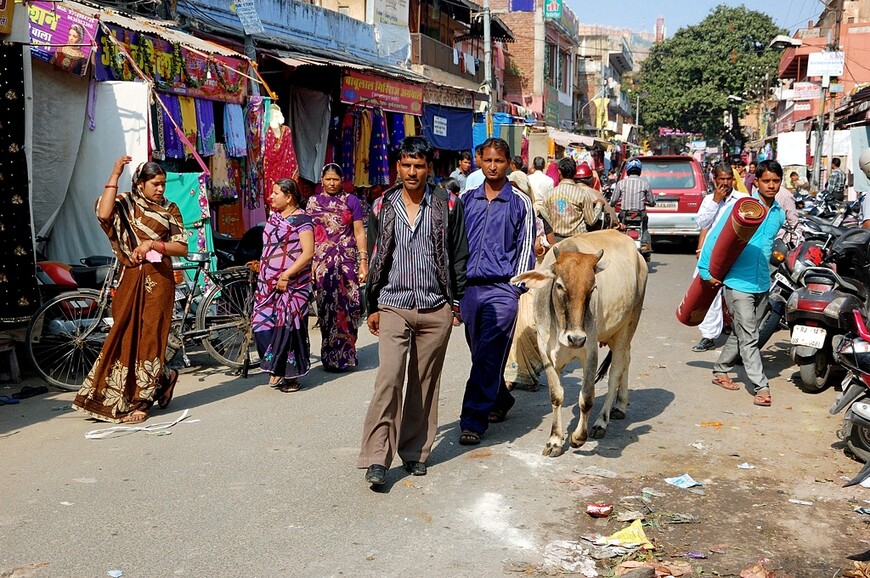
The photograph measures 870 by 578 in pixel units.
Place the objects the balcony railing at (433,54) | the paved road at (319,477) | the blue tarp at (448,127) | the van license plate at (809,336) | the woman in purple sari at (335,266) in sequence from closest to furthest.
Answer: the paved road at (319,477) < the van license plate at (809,336) < the woman in purple sari at (335,266) < the blue tarp at (448,127) < the balcony railing at (433,54)

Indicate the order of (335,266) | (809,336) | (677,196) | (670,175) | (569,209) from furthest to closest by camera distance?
(670,175) < (677,196) < (569,209) < (335,266) < (809,336)

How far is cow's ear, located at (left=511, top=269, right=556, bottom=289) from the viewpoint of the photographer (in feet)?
17.4

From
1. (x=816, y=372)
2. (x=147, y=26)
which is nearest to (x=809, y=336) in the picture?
(x=816, y=372)

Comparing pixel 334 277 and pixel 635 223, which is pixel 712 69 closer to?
pixel 635 223

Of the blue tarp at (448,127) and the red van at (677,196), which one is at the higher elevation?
the blue tarp at (448,127)

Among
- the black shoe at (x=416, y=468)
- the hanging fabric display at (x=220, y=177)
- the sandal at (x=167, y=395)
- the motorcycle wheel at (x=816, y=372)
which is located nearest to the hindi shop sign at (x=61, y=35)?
the hanging fabric display at (x=220, y=177)

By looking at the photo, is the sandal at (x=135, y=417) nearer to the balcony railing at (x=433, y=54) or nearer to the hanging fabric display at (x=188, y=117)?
the hanging fabric display at (x=188, y=117)

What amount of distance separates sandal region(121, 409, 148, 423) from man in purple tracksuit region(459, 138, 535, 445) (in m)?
2.40

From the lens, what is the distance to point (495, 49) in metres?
36.1

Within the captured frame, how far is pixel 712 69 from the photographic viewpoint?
185 ft

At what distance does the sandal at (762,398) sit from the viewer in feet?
22.7

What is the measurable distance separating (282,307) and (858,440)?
4.55m

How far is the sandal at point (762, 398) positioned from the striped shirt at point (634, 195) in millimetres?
7029

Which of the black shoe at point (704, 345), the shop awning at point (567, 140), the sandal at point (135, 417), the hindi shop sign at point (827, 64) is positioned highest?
the hindi shop sign at point (827, 64)
